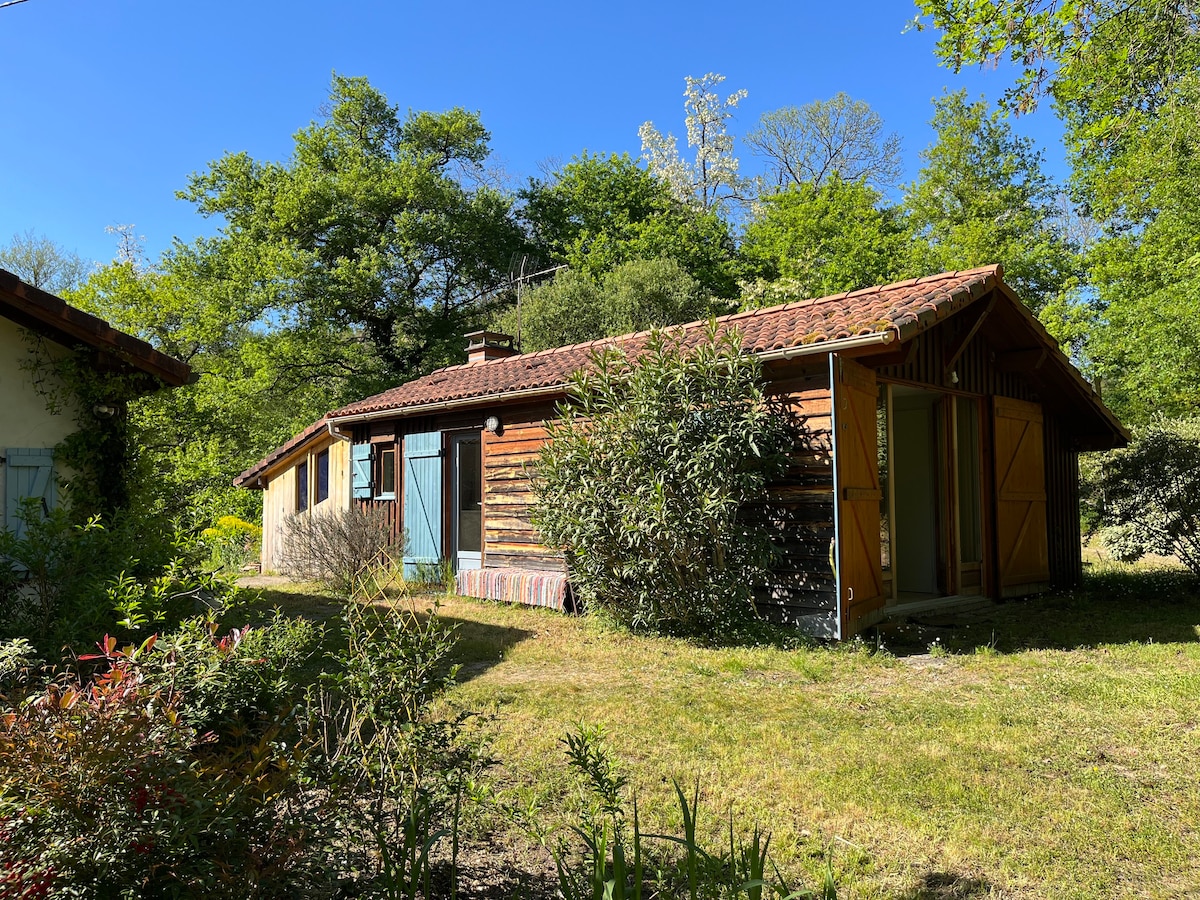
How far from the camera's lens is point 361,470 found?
12.5 meters

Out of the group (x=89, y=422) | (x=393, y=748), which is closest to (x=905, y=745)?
(x=393, y=748)

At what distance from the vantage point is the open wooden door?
7.01 meters

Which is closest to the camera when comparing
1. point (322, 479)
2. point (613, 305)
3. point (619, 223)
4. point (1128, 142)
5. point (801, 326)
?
point (801, 326)

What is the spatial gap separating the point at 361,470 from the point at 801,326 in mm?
7709

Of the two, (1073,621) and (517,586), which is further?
(517,586)

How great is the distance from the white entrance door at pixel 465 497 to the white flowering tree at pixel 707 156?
845 inches

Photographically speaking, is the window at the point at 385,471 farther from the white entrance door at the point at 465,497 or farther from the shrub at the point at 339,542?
the white entrance door at the point at 465,497

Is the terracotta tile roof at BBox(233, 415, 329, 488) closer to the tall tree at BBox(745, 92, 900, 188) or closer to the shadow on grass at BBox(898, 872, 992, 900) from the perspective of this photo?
the shadow on grass at BBox(898, 872, 992, 900)

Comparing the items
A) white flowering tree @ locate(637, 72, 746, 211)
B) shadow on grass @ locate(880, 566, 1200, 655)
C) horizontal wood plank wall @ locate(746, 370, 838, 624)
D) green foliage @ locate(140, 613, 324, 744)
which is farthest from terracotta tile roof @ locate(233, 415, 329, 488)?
white flowering tree @ locate(637, 72, 746, 211)

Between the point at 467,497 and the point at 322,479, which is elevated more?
the point at 322,479

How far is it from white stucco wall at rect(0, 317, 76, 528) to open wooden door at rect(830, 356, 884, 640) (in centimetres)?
641

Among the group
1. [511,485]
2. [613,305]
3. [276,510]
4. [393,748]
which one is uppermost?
[613,305]

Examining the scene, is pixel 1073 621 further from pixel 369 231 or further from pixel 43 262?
pixel 43 262

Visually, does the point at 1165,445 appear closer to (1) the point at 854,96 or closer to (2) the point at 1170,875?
(2) the point at 1170,875
